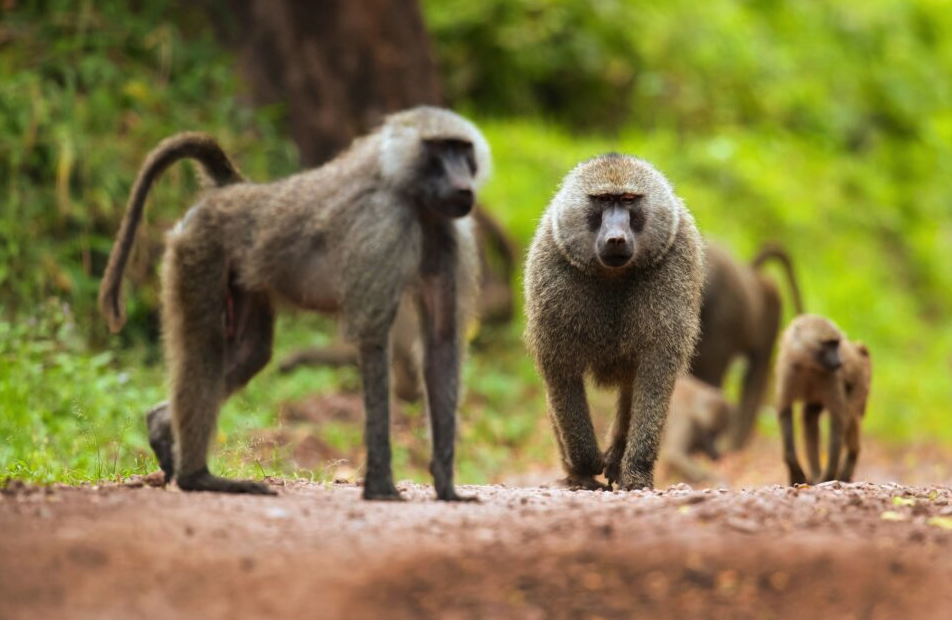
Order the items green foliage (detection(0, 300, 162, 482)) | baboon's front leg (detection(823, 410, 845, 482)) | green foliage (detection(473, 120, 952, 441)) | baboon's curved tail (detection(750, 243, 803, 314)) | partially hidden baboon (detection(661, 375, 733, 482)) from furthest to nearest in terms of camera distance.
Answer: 1. green foliage (detection(473, 120, 952, 441))
2. baboon's curved tail (detection(750, 243, 803, 314))
3. partially hidden baboon (detection(661, 375, 733, 482))
4. baboon's front leg (detection(823, 410, 845, 482))
5. green foliage (detection(0, 300, 162, 482))

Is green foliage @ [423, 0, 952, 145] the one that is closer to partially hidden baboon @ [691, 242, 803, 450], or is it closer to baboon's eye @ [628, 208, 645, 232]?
partially hidden baboon @ [691, 242, 803, 450]

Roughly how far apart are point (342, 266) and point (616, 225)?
46.4 inches

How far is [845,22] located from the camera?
A: 1658 cm

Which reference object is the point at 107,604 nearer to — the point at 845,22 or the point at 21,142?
the point at 21,142

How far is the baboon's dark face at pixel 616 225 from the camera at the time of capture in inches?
194

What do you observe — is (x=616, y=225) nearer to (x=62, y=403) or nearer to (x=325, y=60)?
(x=62, y=403)

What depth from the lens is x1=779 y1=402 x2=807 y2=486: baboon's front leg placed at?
6.34 m

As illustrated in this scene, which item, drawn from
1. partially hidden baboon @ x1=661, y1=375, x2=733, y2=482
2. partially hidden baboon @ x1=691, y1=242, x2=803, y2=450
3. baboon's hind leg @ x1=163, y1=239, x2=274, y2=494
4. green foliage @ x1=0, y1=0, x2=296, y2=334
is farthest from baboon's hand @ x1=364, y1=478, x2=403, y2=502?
partially hidden baboon @ x1=691, y1=242, x2=803, y2=450

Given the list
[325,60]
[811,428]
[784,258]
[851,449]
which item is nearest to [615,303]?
[851,449]

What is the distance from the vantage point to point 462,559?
3.20 m

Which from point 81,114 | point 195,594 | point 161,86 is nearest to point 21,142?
point 81,114

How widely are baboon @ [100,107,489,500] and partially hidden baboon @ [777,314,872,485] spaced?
2322mm

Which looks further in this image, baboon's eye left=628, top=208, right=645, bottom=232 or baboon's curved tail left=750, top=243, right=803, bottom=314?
baboon's curved tail left=750, top=243, right=803, bottom=314

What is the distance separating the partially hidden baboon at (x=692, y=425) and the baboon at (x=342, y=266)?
12.2 ft
